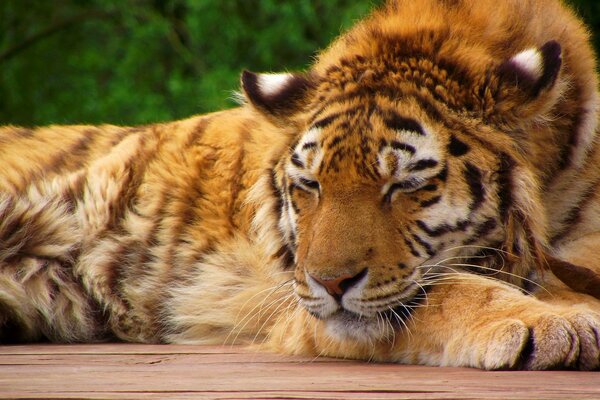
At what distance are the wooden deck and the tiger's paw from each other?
0.07 meters

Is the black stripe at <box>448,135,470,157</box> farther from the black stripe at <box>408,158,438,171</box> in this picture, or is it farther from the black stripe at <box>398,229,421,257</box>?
the black stripe at <box>398,229,421,257</box>

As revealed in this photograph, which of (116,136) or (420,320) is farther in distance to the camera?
(116,136)

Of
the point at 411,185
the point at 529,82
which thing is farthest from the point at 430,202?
the point at 529,82

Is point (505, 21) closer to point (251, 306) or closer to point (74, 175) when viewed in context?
point (251, 306)

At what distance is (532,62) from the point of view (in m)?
3.42

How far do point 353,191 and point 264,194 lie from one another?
28.9 inches

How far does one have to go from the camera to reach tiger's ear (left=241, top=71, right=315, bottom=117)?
385cm

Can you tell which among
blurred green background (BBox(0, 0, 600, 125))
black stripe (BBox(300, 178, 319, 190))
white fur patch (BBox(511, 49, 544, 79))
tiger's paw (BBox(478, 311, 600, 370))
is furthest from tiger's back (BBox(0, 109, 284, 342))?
blurred green background (BBox(0, 0, 600, 125))

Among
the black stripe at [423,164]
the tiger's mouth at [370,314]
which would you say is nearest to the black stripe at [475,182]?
the black stripe at [423,164]

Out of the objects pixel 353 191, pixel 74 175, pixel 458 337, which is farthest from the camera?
pixel 74 175

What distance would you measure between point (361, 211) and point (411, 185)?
0.68ft

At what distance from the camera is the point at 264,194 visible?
396 cm

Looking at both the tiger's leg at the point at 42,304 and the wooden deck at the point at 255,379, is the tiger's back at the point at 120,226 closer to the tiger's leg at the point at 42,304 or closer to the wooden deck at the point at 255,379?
the tiger's leg at the point at 42,304

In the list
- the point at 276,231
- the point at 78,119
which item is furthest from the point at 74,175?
the point at 78,119
